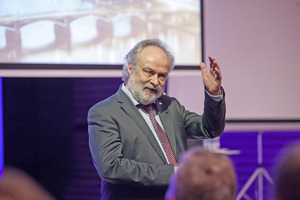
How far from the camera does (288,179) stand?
43.8 inches

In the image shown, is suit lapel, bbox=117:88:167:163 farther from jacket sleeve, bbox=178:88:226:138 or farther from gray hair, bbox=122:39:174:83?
jacket sleeve, bbox=178:88:226:138

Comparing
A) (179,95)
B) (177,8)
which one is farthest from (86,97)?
(177,8)

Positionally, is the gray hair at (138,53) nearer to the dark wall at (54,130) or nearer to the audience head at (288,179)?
the dark wall at (54,130)

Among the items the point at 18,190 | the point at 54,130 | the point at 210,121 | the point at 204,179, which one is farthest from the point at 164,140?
the point at 54,130

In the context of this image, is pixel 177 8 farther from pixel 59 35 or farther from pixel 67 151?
pixel 67 151

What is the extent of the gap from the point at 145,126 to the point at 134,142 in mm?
119

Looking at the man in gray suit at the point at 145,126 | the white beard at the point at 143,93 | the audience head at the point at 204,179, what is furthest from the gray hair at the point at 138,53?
the audience head at the point at 204,179

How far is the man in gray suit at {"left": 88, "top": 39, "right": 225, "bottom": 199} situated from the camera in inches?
85.9

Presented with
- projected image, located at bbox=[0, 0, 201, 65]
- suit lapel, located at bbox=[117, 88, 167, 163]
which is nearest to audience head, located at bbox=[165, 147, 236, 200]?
suit lapel, located at bbox=[117, 88, 167, 163]

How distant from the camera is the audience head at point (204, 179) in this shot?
1.15 metres

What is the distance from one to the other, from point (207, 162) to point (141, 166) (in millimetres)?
1025

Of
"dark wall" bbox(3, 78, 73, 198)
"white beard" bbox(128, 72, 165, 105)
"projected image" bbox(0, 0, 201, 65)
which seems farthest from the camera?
"dark wall" bbox(3, 78, 73, 198)

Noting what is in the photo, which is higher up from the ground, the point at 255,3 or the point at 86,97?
the point at 255,3

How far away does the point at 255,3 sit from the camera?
438 centimetres
